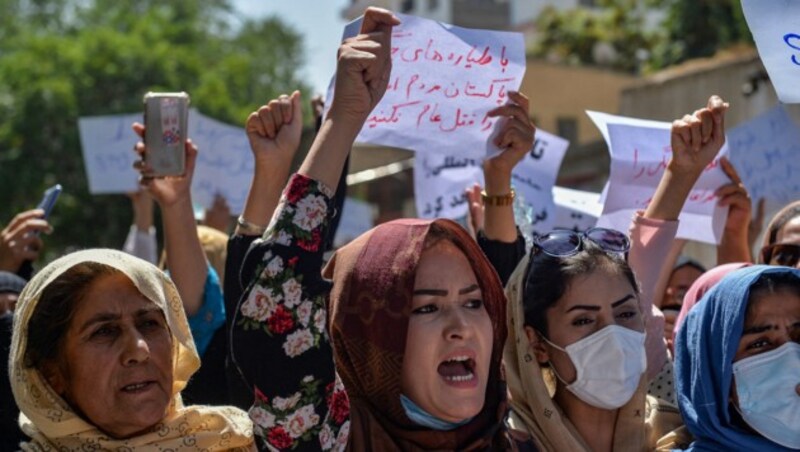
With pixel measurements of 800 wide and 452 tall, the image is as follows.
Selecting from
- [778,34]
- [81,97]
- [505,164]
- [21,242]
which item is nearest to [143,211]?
[21,242]

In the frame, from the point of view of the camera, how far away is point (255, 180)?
133 inches

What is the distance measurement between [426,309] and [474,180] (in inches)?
101

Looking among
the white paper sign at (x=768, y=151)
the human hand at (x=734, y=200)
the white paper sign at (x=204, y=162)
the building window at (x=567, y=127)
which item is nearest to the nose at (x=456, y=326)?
the human hand at (x=734, y=200)

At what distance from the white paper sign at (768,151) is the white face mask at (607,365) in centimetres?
227

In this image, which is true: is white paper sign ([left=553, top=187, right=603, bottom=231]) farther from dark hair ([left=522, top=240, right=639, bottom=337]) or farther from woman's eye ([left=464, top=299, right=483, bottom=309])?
woman's eye ([left=464, top=299, right=483, bottom=309])

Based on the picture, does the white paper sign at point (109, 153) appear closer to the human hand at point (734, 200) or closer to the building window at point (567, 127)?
the human hand at point (734, 200)

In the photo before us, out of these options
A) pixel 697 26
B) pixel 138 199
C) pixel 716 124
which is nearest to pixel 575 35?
pixel 697 26

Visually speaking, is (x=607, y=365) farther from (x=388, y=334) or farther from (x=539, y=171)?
(x=539, y=171)

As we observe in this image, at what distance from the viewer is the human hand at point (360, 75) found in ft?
9.46

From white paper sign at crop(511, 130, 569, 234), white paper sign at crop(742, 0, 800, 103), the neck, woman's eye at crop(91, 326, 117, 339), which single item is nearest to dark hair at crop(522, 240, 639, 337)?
the neck

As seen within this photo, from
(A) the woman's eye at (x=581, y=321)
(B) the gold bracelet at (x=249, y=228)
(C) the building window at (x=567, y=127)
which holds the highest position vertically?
(B) the gold bracelet at (x=249, y=228)

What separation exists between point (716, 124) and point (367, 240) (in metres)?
1.30

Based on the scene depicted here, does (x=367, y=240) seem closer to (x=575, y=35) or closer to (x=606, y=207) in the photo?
(x=606, y=207)

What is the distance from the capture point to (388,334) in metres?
2.93
